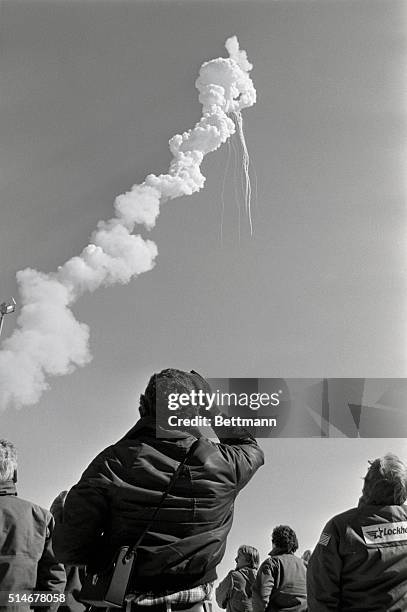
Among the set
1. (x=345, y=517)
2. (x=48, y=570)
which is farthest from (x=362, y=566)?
(x=48, y=570)

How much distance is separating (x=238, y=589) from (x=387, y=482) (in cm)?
237

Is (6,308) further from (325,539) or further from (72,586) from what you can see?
(325,539)

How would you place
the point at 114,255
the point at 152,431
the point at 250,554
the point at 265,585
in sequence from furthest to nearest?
the point at 114,255 < the point at 250,554 < the point at 265,585 < the point at 152,431

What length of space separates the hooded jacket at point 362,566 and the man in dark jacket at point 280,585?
1.44m

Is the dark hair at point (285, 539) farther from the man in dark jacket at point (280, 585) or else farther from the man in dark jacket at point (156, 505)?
the man in dark jacket at point (156, 505)

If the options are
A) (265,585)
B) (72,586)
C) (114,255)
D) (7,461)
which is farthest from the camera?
(114,255)

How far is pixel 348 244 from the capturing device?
4.38 m

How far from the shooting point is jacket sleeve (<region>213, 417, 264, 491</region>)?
75.8 inches

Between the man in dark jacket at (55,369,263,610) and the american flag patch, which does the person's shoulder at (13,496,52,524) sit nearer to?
the man in dark jacket at (55,369,263,610)

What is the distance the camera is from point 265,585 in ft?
11.4

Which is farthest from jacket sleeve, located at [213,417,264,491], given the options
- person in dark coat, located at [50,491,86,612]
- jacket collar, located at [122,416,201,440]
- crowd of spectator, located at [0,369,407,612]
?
person in dark coat, located at [50,491,86,612]

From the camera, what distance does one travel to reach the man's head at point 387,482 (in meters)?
2.11

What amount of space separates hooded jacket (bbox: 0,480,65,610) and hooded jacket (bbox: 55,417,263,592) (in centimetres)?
57

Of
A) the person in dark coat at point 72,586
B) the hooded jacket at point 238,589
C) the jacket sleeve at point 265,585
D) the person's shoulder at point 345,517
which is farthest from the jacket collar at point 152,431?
the hooded jacket at point 238,589
